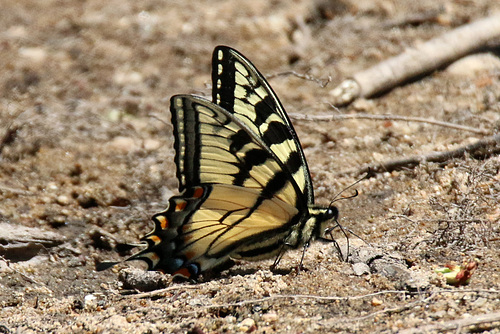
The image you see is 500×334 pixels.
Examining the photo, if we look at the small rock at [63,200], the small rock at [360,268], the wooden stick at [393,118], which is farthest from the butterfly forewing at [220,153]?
the small rock at [63,200]

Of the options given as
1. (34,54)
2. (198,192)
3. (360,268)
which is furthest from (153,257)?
(34,54)

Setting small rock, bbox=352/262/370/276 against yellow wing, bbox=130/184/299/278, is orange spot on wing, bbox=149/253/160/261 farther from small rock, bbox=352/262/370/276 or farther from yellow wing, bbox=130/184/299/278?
small rock, bbox=352/262/370/276

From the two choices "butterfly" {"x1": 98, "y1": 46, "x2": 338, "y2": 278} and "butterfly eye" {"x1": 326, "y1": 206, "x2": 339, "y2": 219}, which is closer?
"butterfly" {"x1": 98, "y1": 46, "x2": 338, "y2": 278}

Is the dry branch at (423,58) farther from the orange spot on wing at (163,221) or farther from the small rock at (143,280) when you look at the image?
the small rock at (143,280)

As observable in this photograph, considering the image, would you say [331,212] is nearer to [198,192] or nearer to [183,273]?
[198,192]

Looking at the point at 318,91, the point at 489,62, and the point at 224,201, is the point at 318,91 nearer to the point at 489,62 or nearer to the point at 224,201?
the point at 489,62

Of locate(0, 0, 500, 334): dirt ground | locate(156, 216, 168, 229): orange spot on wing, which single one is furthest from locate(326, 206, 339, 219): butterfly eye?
locate(156, 216, 168, 229): orange spot on wing
